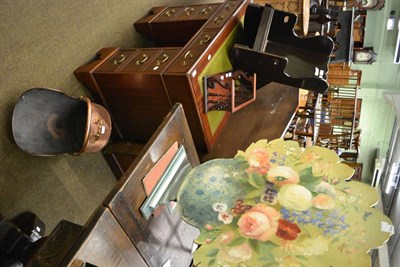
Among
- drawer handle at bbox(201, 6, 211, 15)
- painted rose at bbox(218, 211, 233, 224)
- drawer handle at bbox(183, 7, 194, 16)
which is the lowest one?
painted rose at bbox(218, 211, 233, 224)

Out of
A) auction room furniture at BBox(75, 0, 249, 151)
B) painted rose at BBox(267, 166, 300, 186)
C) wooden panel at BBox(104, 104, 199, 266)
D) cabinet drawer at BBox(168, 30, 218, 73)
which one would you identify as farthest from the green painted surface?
painted rose at BBox(267, 166, 300, 186)

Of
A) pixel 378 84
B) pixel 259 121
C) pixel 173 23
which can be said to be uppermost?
pixel 173 23

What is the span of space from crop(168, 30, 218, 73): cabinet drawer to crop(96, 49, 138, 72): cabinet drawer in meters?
0.43

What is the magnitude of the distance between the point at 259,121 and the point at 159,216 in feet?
4.41

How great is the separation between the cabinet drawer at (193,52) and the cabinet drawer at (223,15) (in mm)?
118

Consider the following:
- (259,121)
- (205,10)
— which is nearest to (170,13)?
(205,10)

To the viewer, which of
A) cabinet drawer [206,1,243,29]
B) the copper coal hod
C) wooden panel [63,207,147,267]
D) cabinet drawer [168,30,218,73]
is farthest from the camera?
cabinet drawer [206,1,243,29]

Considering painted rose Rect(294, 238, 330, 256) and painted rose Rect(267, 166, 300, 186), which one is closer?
painted rose Rect(294, 238, 330, 256)

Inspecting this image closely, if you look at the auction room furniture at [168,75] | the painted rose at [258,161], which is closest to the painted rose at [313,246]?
the painted rose at [258,161]

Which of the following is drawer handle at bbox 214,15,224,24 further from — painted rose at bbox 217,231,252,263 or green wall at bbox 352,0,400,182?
green wall at bbox 352,0,400,182

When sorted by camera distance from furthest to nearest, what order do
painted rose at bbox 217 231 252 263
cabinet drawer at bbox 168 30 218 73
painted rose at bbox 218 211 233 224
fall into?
cabinet drawer at bbox 168 30 218 73
painted rose at bbox 218 211 233 224
painted rose at bbox 217 231 252 263

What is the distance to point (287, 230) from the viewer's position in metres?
1.28

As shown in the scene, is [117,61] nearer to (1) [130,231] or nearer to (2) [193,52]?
(2) [193,52]

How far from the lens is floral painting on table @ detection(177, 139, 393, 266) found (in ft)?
3.96
